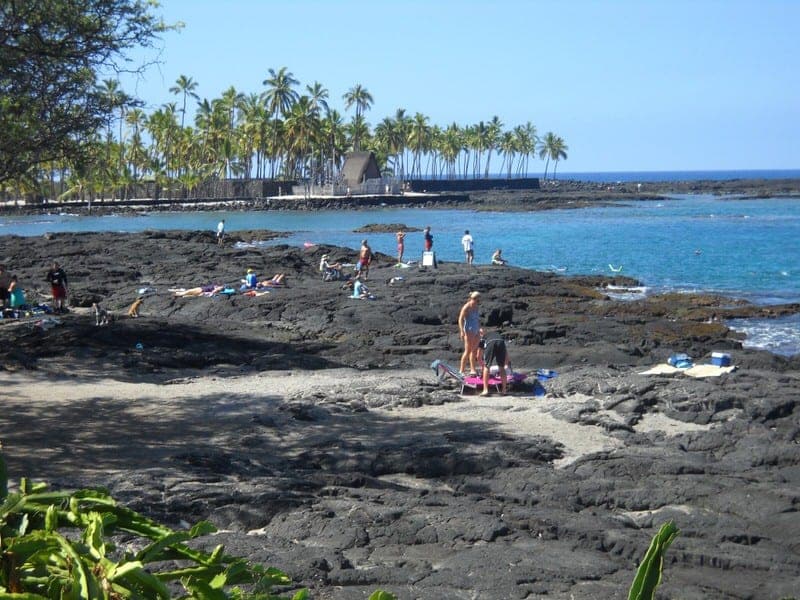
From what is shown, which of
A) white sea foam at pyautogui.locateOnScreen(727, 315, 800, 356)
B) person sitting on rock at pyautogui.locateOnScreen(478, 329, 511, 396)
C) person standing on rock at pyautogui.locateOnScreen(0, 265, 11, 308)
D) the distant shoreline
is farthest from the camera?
the distant shoreline

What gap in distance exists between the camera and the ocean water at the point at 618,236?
130ft

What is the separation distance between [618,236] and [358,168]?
159 feet

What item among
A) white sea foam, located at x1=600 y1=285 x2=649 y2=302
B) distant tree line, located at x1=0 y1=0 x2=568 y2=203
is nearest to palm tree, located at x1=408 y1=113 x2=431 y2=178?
distant tree line, located at x1=0 y1=0 x2=568 y2=203

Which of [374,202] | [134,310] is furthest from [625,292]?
[374,202]

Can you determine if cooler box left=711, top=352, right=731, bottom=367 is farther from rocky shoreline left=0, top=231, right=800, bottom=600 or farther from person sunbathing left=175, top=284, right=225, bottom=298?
person sunbathing left=175, top=284, right=225, bottom=298

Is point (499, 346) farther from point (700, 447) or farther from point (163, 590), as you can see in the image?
point (163, 590)

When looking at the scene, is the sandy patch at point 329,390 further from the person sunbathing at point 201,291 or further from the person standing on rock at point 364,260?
the person standing on rock at point 364,260

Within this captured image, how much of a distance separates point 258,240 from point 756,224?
4256 centimetres

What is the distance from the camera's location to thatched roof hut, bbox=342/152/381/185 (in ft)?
355

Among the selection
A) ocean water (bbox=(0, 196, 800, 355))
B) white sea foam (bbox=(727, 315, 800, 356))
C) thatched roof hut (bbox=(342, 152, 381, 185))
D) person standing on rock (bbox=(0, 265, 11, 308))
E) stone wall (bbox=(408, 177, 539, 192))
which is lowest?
white sea foam (bbox=(727, 315, 800, 356))

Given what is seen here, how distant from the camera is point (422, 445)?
1202 centimetres

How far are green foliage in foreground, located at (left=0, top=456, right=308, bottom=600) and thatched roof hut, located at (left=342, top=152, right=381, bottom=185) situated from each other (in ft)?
352

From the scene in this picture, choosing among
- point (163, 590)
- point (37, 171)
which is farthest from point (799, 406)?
point (163, 590)

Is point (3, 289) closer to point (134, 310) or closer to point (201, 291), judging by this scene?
point (134, 310)
